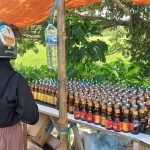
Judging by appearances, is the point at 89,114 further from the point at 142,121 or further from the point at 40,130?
the point at 40,130

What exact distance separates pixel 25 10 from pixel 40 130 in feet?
5.57

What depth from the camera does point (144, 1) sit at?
384 centimetres

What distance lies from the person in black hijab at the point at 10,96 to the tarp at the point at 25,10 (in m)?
0.70

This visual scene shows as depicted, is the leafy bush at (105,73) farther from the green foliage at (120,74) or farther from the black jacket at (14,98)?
the black jacket at (14,98)

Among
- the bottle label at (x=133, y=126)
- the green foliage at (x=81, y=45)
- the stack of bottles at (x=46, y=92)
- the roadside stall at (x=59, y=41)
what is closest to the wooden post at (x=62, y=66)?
the roadside stall at (x=59, y=41)

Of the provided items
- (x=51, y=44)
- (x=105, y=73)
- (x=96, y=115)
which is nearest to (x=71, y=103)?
(x=96, y=115)

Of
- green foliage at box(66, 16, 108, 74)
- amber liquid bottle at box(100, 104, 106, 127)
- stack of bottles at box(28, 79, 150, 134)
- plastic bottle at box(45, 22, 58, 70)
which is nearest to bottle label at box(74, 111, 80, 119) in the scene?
stack of bottles at box(28, 79, 150, 134)

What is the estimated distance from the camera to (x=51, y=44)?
3.30 meters

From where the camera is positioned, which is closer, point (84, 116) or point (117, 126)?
point (117, 126)

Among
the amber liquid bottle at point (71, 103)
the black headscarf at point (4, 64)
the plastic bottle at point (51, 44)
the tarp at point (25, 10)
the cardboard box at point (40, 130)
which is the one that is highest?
the tarp at point (25, 10)

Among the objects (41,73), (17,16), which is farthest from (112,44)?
(17,16)

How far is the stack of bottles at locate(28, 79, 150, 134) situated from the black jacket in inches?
32.0

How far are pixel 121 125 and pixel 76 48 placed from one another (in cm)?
219

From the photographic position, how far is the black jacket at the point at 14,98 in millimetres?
2996
